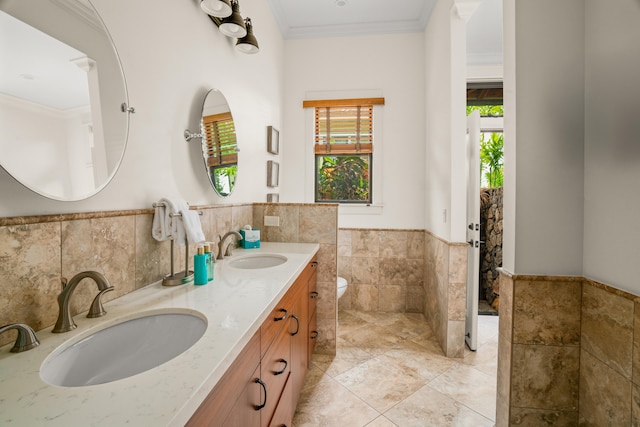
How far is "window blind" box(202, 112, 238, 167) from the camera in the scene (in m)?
1.74

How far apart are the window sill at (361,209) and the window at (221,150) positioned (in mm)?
1478

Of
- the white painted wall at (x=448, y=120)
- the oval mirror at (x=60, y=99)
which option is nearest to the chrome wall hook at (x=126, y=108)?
the oval mirror at (x=60, y=99)

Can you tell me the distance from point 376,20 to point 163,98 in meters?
2.56

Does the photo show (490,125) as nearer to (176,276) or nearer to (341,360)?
(341,360)

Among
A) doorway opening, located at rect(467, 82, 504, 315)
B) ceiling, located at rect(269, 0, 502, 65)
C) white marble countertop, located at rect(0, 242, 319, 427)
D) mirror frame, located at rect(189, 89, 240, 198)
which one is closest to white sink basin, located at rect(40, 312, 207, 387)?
white marble countertop, located at rect(0, 242, 319, 427)

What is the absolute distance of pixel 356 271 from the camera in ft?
10.6

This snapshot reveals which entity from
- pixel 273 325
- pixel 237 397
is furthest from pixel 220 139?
pixel 237 397

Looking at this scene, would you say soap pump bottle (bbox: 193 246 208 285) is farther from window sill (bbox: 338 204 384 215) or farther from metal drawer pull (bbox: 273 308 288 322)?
window sill (bbox: 338 204 384 215)

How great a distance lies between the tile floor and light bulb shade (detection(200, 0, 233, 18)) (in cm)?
222

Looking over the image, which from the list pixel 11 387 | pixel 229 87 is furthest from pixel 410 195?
pixel 11 387

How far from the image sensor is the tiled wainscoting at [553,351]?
118cm

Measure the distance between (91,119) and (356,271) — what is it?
2.68m

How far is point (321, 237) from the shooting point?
88.3 inches

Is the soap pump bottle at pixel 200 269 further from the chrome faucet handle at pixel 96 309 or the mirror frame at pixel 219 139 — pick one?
the mirror frame at pixel 219 139
